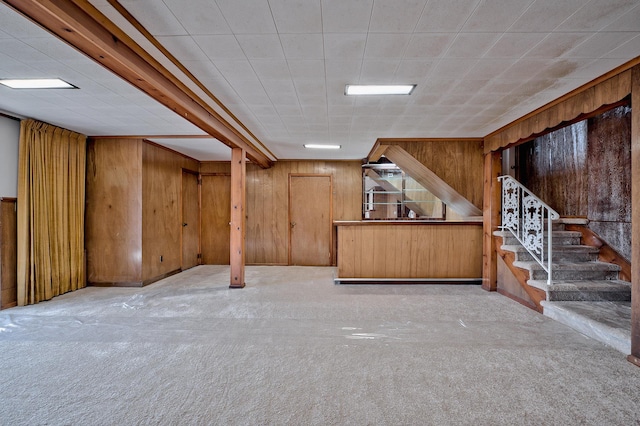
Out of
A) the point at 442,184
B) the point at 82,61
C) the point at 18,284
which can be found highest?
the point at 82,61

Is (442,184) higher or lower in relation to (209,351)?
higher

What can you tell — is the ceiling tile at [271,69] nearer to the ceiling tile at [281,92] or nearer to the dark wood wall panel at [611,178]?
the ceiling tile at [281,92]

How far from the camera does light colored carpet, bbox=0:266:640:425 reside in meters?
1.67

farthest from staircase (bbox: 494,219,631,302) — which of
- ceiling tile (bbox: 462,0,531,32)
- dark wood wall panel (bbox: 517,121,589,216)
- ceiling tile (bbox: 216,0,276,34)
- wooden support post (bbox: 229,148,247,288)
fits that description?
wooden support post (bbox: 229,148,247,288)

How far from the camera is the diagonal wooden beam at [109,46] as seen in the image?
5.09 ft

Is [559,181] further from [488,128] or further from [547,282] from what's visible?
[547,282]

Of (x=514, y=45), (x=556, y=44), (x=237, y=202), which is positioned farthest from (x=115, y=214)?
(x=556, y=44)

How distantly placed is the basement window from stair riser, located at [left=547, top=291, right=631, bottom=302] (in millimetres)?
3521

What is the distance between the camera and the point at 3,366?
2.16m

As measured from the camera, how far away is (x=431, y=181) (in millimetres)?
5160

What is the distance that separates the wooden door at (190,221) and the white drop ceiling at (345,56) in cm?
248

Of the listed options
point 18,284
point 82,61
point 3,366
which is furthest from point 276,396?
point 18,284

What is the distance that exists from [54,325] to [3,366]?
0.85m

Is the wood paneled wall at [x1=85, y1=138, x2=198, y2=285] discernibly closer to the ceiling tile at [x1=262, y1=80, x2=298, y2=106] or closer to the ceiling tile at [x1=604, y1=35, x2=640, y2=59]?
the ceiling tile at [x1=262, y1=80, x2=298, y2=106]
